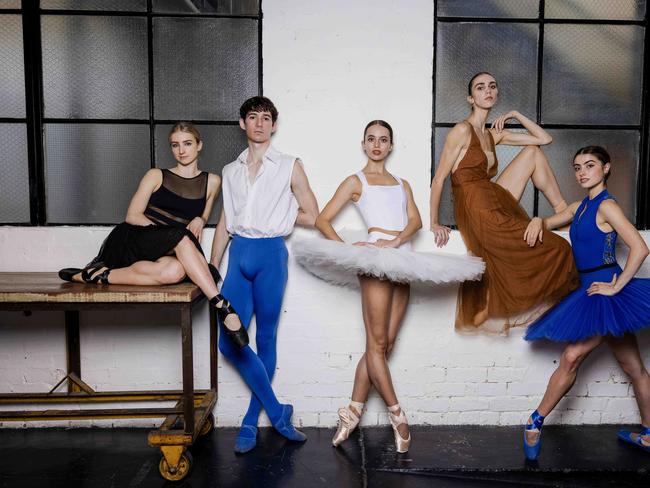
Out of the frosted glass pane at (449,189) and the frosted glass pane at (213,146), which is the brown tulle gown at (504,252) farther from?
the frosted glass pane at (213,146)

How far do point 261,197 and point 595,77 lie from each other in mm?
2293

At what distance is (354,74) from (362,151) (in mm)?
459

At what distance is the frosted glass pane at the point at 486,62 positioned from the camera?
11.3 ft

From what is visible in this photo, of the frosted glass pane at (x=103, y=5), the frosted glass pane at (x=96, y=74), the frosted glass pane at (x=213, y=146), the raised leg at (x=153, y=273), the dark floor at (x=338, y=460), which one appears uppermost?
the frosted glass pane at (x=103, y=5)

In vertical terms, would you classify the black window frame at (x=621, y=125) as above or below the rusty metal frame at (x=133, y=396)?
above

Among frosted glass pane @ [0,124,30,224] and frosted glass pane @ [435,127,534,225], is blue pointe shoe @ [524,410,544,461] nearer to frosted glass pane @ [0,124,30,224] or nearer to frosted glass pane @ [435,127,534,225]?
frosted glass pane @ [435,127,534,225]

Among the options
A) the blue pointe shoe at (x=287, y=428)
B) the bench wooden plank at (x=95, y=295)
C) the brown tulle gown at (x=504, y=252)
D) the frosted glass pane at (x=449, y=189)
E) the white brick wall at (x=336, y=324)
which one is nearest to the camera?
the bench wooden plank at (x=95, y=295)

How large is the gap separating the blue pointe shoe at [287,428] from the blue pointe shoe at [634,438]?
73.0 inches

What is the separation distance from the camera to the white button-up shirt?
121 inches

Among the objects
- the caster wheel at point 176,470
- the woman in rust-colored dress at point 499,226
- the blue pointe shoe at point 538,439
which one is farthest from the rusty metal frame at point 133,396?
the blue pointe shoe at point 538,439

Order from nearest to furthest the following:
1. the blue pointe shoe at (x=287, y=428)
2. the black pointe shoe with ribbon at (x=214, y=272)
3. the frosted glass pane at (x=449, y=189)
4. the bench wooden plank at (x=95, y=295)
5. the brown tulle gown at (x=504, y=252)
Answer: the bench wooden plank at (x=95, y=295) → the brown tulle gown at (x=504, y=252) → the black pointe shoe with ribbon at (x=214, y=272) → the blue pointe shoe at (x=287, y=428) → the frosted glass pane at (x=449, y=189)

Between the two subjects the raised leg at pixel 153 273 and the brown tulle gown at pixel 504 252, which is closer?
the raised leg at pixel 153 273

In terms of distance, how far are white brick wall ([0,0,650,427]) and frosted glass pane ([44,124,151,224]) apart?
20 centimetres

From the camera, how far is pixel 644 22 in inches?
136
